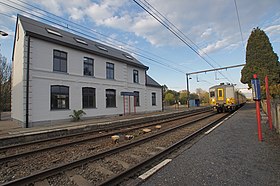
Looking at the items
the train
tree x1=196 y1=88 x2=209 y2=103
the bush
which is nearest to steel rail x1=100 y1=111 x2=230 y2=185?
the bush

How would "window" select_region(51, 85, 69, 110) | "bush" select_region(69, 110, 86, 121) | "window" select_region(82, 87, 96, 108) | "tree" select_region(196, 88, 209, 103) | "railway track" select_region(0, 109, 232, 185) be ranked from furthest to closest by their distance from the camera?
"tree" select_region(196, 88, 209, 103) → "window" select_region(82, 87, 96, 108) → "bush" select_region(69, 110, 86, 121) → "window" select_region(51, 85, 69, 110) → "railway track" select_region(0, 109, 232, 185)

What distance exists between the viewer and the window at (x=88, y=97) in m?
17.4

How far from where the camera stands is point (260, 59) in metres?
24.0

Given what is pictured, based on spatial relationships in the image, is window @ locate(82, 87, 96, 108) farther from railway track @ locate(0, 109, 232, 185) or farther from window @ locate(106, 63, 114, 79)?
railway track @ locate(0, 109, 232, 185)

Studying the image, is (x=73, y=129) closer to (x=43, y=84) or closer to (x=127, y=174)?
(x=43, y=84)

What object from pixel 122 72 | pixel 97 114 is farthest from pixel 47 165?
pixel 122 72

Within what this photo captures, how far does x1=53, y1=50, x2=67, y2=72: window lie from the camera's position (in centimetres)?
1542

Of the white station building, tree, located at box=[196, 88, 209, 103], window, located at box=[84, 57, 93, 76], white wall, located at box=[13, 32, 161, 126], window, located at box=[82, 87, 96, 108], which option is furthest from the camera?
tree, located at box=[196, 88, 209, 103]

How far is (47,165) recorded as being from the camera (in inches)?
197

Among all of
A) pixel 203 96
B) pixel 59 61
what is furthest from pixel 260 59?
pixel 203 96

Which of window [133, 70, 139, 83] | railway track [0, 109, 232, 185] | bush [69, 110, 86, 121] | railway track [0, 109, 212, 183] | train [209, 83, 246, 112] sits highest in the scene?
window [133, 70, 139, 83]

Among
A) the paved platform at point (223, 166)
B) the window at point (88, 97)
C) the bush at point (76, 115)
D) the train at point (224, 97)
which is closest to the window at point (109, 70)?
the window at point (88, 97)

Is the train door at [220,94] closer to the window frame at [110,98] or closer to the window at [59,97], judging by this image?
the window frame at [110,98]

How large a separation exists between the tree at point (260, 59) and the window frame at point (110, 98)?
61.2 ft
